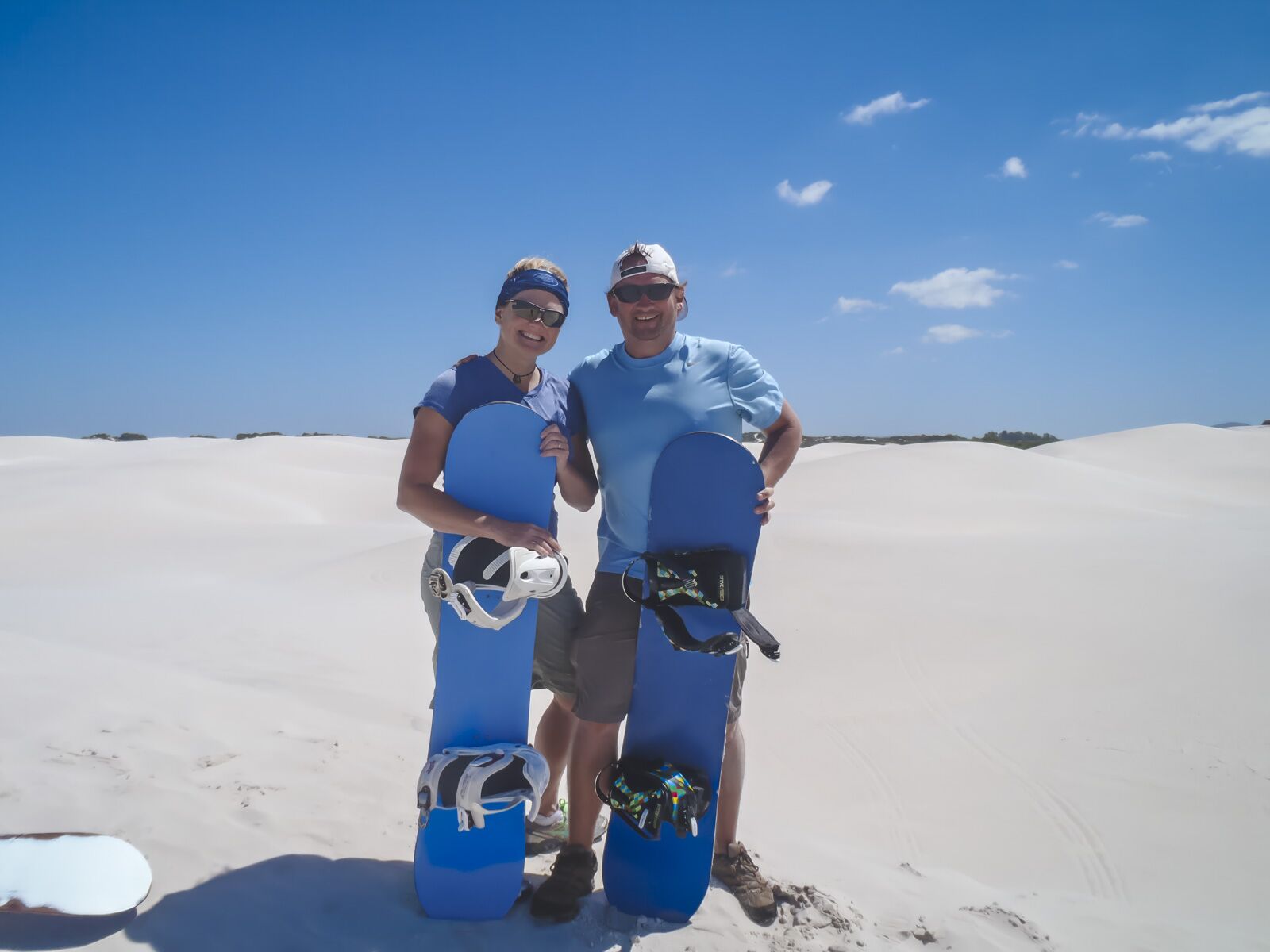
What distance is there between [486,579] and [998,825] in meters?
3.16

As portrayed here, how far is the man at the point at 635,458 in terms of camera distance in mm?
2744

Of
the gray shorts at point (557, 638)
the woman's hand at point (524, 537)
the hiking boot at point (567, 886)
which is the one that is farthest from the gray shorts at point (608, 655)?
the hiking boot at point (567, 886)

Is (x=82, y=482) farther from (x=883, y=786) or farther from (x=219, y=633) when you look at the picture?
(x=883, y=786)

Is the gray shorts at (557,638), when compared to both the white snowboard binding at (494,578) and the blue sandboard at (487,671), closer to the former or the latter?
the blue sandboard at (487,671)

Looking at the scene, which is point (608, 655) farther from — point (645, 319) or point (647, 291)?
point (647, 291)

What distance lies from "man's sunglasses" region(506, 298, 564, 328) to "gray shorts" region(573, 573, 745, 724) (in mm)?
1072

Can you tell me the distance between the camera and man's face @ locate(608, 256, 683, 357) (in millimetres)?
2795

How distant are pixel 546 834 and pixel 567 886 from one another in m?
0.48

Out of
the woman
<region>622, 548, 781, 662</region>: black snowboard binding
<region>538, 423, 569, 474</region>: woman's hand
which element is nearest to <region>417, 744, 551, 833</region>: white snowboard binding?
the woman

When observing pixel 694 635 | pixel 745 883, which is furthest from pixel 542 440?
pixel 745 883

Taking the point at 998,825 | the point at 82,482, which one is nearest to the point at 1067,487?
the point at 998,825

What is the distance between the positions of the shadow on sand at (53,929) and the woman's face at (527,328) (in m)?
2.34

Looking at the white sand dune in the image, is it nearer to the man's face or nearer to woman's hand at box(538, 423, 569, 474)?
woman's hand at box(538, 423, 569, 474)

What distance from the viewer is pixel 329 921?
2.34m
